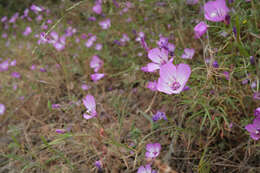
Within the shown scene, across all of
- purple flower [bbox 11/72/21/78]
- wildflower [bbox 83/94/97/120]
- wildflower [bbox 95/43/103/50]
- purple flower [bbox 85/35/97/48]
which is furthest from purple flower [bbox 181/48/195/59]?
purple flower [bbox 11/72/21/78]

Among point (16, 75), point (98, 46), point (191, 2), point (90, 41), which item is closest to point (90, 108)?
point (191, 2)

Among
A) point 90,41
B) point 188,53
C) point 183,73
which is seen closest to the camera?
point 183,73

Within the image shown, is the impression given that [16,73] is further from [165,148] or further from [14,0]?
[14,0]

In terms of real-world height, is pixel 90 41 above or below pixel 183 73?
below

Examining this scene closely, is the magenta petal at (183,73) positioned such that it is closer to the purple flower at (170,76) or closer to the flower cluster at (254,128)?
the purple flower at (170,76)

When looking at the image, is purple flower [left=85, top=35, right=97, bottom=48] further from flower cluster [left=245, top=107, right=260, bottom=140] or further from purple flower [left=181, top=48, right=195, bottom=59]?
flower cluster [left=245, top=107, right=260, bottom=140]

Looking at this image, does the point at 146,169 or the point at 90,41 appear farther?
the point at 90,41

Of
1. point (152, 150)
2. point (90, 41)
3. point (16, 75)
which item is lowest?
point (16, 75)

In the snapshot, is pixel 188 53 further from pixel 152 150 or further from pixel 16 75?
pixel 16 75

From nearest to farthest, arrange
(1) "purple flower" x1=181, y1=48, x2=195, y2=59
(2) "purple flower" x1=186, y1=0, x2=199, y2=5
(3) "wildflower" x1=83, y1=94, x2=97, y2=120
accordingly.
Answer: (3) "wildflower" x1=83, y1=94, x2=97, y2=120 < (1) "purple flower" x1=181, y1=48, x2=195, y2=59 < (2) "purple flower" x1=186, y1=0, x2=199, y2=5
